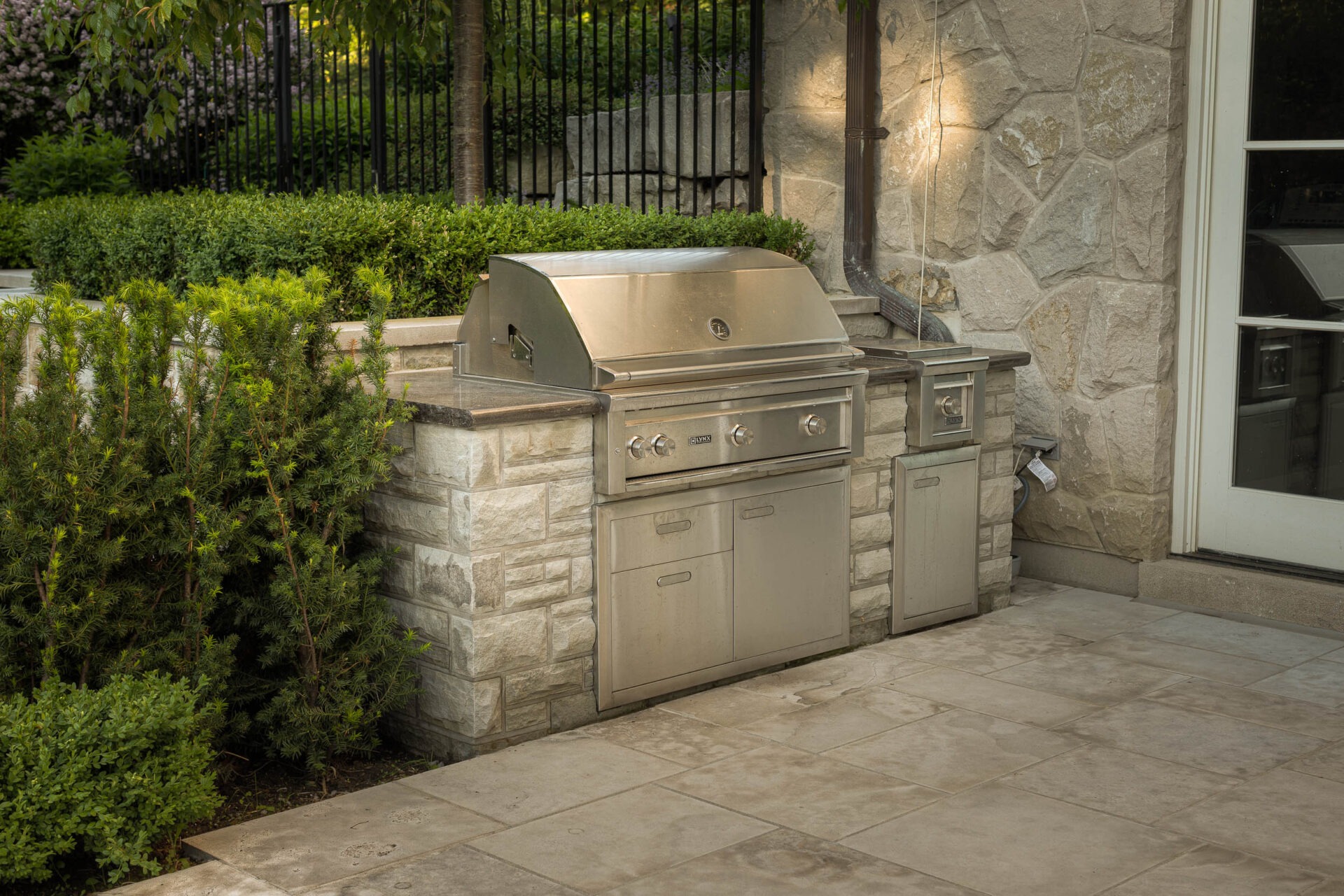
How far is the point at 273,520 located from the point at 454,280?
1.81 m

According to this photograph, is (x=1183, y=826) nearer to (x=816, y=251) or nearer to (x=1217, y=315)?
(x=1217, y=315)

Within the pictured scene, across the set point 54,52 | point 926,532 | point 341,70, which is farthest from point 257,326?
point 341,70

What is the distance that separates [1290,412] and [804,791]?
9.09 ft

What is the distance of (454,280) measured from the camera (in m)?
→ 5.32

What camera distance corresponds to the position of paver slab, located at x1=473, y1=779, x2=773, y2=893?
130 inches

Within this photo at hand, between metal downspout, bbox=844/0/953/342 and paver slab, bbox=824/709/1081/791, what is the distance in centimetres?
229

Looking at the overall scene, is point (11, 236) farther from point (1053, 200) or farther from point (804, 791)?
point (804, 791)

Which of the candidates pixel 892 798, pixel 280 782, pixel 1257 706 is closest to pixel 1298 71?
pixel 1257 706

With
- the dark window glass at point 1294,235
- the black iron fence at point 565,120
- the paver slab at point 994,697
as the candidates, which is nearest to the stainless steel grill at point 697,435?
the paver slab at point 994,697

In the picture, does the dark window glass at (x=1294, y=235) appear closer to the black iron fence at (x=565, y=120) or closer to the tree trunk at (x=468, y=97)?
the black iron fence at (x=565, y=120)

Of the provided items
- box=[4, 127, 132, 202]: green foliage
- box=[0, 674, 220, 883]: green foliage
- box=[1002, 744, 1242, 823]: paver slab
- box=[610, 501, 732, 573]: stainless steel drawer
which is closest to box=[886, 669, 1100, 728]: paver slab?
box=[1002, 744, 1242, 823]: paver slab

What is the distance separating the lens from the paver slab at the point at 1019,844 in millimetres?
3236

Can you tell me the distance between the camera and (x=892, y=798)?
3.72 m

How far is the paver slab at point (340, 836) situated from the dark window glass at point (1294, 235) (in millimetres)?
3619
